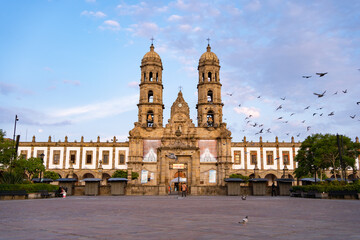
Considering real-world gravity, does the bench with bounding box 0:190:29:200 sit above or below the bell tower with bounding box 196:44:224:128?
below

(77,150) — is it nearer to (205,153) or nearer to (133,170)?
(133,170)

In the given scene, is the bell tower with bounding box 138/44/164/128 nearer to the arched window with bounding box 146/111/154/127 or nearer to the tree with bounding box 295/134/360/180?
the arched window with bounding box 146/111/154/127

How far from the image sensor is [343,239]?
6.06 meters

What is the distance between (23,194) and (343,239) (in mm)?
26026

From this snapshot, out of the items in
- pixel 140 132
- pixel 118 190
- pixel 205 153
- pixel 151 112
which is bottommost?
pixel 118 190

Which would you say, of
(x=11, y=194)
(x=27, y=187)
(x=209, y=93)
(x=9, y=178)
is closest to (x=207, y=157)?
(x=209, y=93)

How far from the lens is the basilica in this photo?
181ft

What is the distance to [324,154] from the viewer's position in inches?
1778

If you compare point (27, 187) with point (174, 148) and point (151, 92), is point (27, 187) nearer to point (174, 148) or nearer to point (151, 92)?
point (174, 148)

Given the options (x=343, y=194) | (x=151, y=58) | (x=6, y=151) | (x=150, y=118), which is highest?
(x=151, y=58)

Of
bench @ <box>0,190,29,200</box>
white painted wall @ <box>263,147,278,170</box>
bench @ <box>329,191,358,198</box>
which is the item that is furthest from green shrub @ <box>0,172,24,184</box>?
white painted wall @ <box>263,147,278,170</box>

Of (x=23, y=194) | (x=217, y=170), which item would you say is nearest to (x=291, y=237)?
(x=23, y=194)

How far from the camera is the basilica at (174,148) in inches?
2170

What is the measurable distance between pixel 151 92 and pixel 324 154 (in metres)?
31.9
